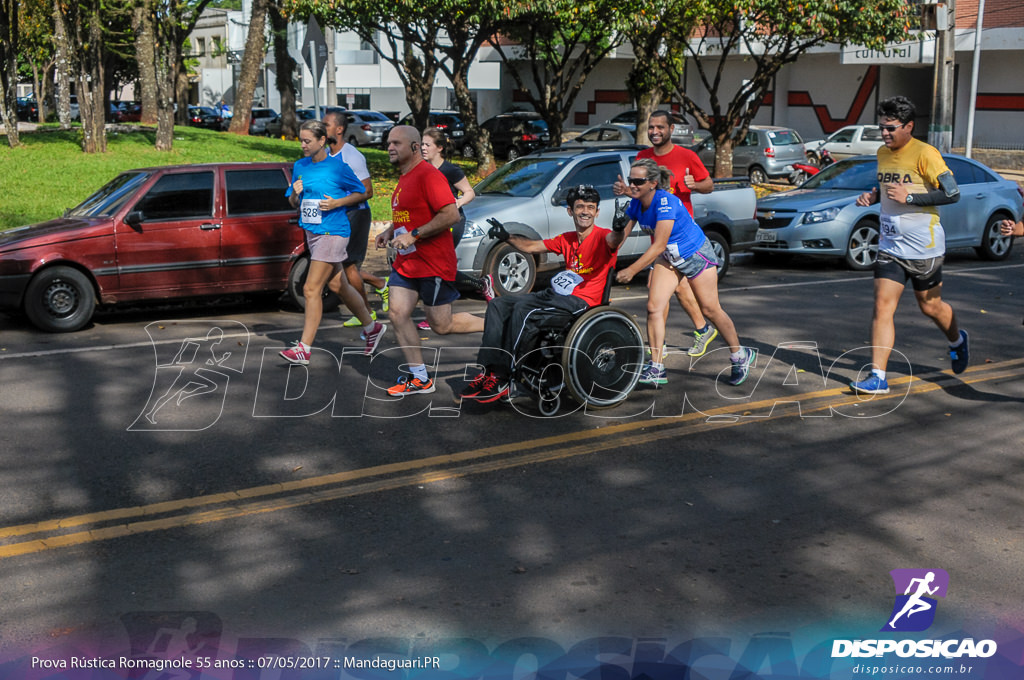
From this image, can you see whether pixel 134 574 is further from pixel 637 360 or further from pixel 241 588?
pixel 637 360

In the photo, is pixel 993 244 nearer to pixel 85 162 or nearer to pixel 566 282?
pixel 566 282

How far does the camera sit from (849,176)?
16016 mm

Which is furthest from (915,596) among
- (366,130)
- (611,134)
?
(366,130)

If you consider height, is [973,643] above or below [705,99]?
below

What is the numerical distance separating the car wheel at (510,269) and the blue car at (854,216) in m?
3.91

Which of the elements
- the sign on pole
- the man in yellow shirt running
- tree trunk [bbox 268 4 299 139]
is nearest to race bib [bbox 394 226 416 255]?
the man in yellow shirt running

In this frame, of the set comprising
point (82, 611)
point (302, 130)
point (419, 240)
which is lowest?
point (82, 611)

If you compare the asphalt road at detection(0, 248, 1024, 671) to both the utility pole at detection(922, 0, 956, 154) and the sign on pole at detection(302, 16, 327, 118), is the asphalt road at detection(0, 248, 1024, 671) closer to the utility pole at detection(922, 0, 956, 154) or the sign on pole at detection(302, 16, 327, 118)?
the sign on pole at detection(302, 16, 327, 118)

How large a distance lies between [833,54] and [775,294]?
31.6 meters

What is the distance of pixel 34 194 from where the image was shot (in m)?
18.8

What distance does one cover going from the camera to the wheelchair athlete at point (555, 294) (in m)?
7.25

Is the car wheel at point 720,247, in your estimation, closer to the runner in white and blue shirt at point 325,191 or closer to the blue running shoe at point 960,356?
the blue running shoe at point 960,356

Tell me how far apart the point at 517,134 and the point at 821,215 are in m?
22.3

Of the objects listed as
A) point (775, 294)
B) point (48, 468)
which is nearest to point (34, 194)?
point (775, 294)
